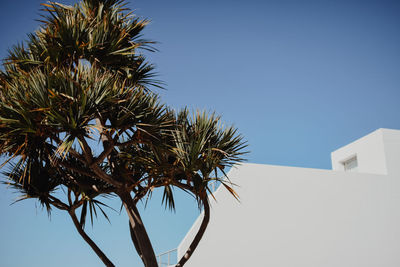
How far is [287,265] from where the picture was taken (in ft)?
46.2

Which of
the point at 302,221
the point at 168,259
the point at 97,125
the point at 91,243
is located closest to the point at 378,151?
the point at 302,221

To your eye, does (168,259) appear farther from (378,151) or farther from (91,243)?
(378,151)

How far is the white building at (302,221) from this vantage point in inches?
536

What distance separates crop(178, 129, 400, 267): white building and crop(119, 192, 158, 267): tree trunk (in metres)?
6.01

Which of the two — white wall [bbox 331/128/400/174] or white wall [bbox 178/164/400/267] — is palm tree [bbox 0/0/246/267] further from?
white wall [bbox 331/128/400/174]

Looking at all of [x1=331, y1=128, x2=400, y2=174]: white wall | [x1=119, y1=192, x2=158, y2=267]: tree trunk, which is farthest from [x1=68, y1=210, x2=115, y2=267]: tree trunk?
[x1=331, y1=128, x2=400, y2=174]: white wall

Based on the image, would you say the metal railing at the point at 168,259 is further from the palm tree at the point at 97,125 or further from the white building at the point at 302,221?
the palm tree at the point at 97,125

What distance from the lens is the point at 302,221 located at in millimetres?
14891

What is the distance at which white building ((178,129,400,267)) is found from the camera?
1362 centimetres

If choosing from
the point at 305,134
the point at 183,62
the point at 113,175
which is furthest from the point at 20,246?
the point at 113,175

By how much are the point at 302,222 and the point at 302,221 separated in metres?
0.03

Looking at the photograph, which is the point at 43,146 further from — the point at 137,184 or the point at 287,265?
the point at 287,265

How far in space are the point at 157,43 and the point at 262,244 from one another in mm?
8559

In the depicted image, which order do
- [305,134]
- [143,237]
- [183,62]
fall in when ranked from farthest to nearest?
[305,134] < [183,62] < [143,237]
